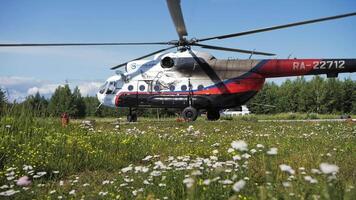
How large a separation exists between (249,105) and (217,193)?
284 feet

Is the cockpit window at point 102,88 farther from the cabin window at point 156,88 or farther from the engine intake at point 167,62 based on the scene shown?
the engine intake at point 167,62

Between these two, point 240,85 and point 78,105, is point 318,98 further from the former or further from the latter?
point 240,85

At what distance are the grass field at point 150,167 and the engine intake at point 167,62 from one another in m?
14.0

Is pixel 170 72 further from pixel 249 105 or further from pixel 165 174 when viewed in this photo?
pixel 249 105

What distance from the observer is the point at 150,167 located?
19.4ft

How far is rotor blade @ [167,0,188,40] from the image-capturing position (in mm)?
14828

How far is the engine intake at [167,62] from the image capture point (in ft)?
76.2

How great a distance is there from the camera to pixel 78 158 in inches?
255

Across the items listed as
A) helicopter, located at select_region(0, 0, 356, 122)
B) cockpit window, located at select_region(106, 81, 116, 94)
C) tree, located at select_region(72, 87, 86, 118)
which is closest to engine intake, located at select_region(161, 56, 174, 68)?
helicopter, located at select_region(0, 0, 356, 122)

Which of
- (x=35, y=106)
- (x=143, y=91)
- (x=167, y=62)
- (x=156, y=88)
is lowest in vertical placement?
(x=35, y=106)

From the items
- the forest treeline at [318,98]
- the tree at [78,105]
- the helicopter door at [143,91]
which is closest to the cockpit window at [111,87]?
the helicopter door at [143,91]

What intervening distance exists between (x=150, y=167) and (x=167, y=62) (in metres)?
17.8

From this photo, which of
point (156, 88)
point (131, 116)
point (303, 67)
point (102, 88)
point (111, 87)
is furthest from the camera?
point (102, 88)

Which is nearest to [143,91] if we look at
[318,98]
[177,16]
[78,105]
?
[177,16]
